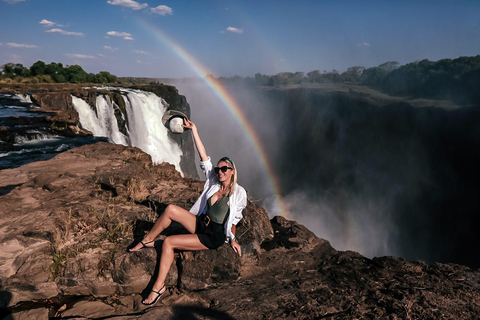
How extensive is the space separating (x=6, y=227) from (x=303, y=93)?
60209mm

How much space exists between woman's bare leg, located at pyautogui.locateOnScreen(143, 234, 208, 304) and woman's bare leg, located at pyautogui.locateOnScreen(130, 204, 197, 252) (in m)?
0.24

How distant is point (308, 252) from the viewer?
4449 mm

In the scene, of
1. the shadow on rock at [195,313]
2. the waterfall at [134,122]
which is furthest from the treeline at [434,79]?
the shadow on rock at [195,313]

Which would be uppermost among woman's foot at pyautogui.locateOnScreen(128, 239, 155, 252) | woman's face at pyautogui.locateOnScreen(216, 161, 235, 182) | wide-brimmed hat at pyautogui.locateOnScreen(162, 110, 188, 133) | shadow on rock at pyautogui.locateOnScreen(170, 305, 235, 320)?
wide-brimmed hat at pyautogui.locateOnScreen(162, 110, 188, 133)

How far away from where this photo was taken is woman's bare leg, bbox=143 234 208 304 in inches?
118

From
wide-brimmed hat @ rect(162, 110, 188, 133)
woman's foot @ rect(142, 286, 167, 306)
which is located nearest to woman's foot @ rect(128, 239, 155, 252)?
woman's foot @ rect(142, 286, 167, 306)

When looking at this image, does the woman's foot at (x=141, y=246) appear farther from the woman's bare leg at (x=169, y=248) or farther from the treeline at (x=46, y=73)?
the treeline at (x=46, y=73)

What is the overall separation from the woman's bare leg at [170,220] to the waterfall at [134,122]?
11.2 m

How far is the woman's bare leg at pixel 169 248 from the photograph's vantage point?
9.82 feet

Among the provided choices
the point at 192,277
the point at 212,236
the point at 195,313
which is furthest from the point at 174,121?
the point at 195,313

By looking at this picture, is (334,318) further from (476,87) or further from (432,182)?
(476,87)

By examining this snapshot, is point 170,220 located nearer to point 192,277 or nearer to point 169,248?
point 169,248

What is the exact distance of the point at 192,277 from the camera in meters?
3.28

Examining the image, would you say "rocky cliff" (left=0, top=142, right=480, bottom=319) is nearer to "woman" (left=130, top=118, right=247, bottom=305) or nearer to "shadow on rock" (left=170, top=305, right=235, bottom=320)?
"shadow on rock" (left=170, top=305, right=235, bottom=320)
